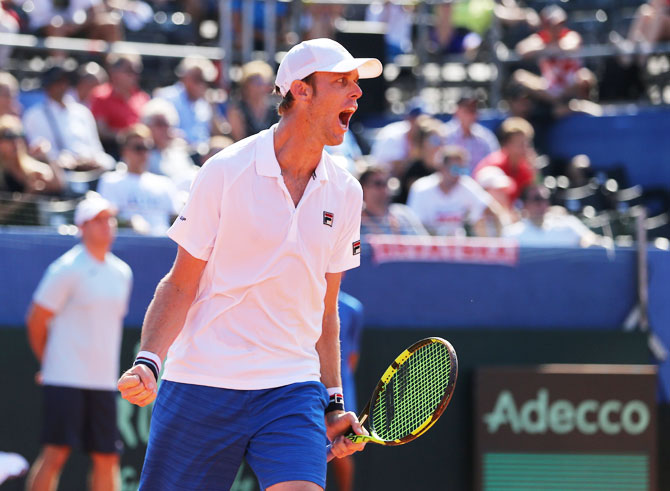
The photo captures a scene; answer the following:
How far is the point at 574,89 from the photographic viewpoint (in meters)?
13.5

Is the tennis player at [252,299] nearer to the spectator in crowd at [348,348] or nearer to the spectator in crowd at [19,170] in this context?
the spectator in crowd at [348,348]

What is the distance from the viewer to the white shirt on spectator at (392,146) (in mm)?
11711

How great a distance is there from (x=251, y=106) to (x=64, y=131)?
1.68 m

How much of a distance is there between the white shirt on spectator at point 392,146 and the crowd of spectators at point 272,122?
0.6 inches

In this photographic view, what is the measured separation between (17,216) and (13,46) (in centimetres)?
388

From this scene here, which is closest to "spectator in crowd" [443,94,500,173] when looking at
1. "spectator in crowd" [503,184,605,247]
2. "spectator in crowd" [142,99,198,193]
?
"spectator in crowd" [503,184,605,247]

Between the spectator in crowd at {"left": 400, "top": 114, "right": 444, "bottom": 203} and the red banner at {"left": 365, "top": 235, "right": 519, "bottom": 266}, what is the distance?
5.52 feet

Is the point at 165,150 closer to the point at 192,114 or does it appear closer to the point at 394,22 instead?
the point at 192,114

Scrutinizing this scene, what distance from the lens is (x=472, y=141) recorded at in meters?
12.2

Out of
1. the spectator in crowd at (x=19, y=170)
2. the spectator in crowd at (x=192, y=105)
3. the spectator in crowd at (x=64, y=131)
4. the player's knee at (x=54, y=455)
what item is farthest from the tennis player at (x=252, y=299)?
the spectator in crowd at (x=192, y=105)

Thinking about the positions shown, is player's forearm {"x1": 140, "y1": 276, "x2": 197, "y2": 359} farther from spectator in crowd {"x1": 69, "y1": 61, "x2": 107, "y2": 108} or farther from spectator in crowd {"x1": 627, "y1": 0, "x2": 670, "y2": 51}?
spectator in crowd {"x1": 627, "y1": 0, "x2": 670, "y2": 51}

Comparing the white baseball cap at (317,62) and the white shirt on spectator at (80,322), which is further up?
the white baseball cap at (317,62)

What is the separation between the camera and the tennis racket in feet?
14.0

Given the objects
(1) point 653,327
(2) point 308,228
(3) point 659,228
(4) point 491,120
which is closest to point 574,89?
(4) point 491,120
